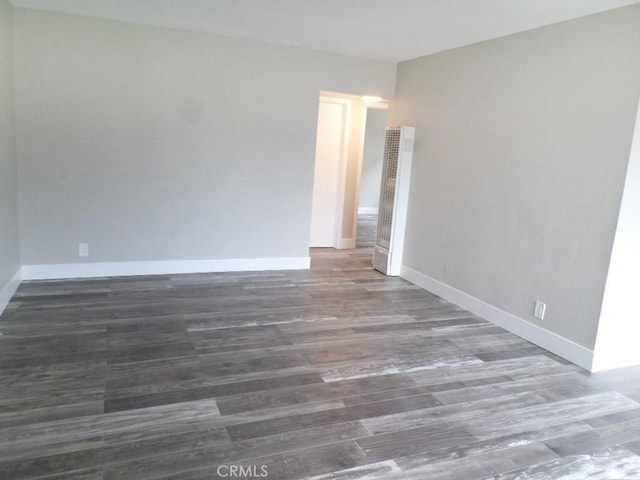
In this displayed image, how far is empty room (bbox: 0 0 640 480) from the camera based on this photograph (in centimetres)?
230

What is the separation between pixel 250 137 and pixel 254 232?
3.42 ft

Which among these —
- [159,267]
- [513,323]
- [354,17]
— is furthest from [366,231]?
[354,17]

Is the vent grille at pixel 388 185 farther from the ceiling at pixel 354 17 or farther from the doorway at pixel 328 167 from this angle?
the doorway at pixel 328 167

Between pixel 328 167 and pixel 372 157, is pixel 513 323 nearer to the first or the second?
pixel 328 167

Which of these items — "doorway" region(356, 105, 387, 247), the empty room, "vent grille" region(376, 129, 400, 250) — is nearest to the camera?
the empty room

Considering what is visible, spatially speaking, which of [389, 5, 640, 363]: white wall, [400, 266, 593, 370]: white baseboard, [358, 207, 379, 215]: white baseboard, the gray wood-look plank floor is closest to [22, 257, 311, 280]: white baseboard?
the gray wood-look plank floor

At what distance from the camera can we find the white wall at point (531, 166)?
309cm

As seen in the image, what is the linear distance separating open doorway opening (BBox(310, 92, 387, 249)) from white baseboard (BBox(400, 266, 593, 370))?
6.10 feet

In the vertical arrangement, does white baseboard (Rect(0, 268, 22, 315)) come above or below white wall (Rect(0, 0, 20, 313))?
below

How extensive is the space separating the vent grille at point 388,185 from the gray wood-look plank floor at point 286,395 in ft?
4.70

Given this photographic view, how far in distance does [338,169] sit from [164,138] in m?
2.67

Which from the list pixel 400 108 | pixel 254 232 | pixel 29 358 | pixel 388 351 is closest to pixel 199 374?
pixel 29 358

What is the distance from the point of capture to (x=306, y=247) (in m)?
5.47

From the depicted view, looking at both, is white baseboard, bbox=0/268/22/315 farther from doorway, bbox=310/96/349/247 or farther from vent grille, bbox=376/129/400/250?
vent grille, bbox=376/129/400/250
